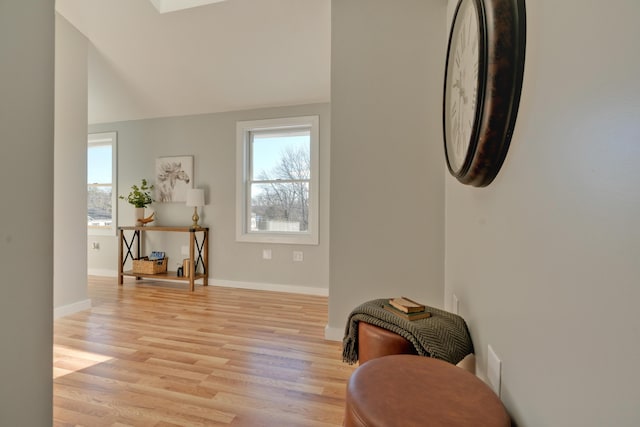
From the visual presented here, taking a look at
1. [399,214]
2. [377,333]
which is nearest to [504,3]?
[377,333]

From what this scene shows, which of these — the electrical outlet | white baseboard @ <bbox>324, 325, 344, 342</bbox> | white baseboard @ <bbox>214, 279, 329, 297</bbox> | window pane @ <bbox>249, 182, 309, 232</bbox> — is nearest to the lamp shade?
window pane @ <bbox>249, 182, 309, 232</bbox>

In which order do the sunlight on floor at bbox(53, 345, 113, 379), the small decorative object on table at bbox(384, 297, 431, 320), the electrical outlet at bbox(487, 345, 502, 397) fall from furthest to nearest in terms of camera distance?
the sunlight on floor at bbox(53, 345, 113, 379) < the small decorative object on table at bbox(384, 297, 431, 320) < the electrical outlet at bbox(487, 345, 502, 397)

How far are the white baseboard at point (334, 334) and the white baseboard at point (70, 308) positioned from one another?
2555mm

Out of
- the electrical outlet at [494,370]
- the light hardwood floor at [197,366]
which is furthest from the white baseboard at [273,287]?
the electrical outlet at [494,370]

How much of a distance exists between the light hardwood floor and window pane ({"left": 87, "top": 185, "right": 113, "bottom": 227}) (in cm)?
184

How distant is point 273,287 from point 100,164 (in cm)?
341

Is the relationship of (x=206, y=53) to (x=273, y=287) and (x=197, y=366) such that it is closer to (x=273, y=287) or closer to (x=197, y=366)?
(x=273, y=287)

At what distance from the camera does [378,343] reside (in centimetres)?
130

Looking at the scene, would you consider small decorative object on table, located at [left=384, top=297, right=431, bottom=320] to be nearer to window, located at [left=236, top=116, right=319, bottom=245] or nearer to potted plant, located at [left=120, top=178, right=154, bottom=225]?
window, located at [left=236, top=116, right=319, bottom=245]

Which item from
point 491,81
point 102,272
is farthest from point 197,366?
point 102,272

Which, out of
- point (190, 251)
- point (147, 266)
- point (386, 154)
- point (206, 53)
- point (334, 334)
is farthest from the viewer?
point (147, 266)

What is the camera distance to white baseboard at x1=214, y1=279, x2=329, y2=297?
11.7 ft

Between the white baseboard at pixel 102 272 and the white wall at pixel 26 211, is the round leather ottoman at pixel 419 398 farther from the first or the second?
the white baseboard at pixel 102 272

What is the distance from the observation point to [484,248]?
112 cm
